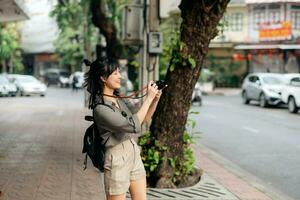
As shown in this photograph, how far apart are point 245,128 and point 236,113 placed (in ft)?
20.6

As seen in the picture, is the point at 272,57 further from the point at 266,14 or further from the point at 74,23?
the point at 74,23

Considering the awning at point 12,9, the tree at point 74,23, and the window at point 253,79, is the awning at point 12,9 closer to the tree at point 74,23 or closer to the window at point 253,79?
the tree at point 74,23

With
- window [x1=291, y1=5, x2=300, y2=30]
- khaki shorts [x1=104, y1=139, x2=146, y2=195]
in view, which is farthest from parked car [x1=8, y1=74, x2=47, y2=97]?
khaki shorts [x1=104, y1=139, x2=146, y2=195]

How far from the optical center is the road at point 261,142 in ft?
32.8

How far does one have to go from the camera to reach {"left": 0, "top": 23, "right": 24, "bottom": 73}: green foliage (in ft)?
141

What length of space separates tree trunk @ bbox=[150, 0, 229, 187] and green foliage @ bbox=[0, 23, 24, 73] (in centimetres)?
3054

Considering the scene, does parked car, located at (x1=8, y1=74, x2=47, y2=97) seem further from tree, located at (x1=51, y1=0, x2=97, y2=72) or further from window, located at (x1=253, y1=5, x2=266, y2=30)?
window, located at (x1=253, y1=5, x2=266, y2=30)

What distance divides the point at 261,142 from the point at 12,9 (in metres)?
11.7

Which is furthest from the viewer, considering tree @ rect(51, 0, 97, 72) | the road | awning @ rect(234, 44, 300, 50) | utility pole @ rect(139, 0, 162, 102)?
awning @ rect(234, 44, 300, 50)

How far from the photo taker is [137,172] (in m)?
4.78

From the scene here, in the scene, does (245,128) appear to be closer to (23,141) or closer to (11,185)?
(23,141)

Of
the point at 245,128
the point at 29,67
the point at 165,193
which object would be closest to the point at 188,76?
the point at 165,193

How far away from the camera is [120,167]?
462cm

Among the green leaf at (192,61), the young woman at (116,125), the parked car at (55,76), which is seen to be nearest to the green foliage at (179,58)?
the green leaf at (192,61)
